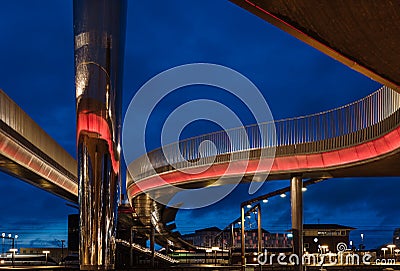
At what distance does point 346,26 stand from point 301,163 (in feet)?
90.8

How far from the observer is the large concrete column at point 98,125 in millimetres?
3600

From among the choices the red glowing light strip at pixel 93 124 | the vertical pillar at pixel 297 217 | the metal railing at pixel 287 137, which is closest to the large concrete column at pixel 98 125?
the red glowing light strip at pixel 93 124

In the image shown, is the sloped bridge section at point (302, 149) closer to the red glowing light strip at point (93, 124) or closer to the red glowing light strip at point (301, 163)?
the red glowing light strip at point (301, 163)

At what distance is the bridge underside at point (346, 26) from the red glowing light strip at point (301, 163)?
53.0 ft

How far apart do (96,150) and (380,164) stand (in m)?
28.4

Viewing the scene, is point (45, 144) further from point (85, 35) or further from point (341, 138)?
point (85, 35)

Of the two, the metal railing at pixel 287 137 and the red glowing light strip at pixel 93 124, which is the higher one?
the metal railing at pixel 287 137

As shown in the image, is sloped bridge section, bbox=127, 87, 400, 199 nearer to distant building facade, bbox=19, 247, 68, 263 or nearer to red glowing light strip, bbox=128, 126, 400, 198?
red glowing light strip, bbox=128, 126, 400, 198

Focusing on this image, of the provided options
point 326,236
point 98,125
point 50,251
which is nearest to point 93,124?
point 98,125

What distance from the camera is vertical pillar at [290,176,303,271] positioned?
35531mm

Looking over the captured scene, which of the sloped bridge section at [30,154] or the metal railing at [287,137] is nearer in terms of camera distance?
the sloped bridge section at [30,154]

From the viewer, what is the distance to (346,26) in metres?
7.68

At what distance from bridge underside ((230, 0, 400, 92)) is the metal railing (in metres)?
15.1

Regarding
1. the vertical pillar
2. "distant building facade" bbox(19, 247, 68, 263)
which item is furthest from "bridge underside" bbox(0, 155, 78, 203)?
"distant building facade" bbox(19, 247, 68, 263)
